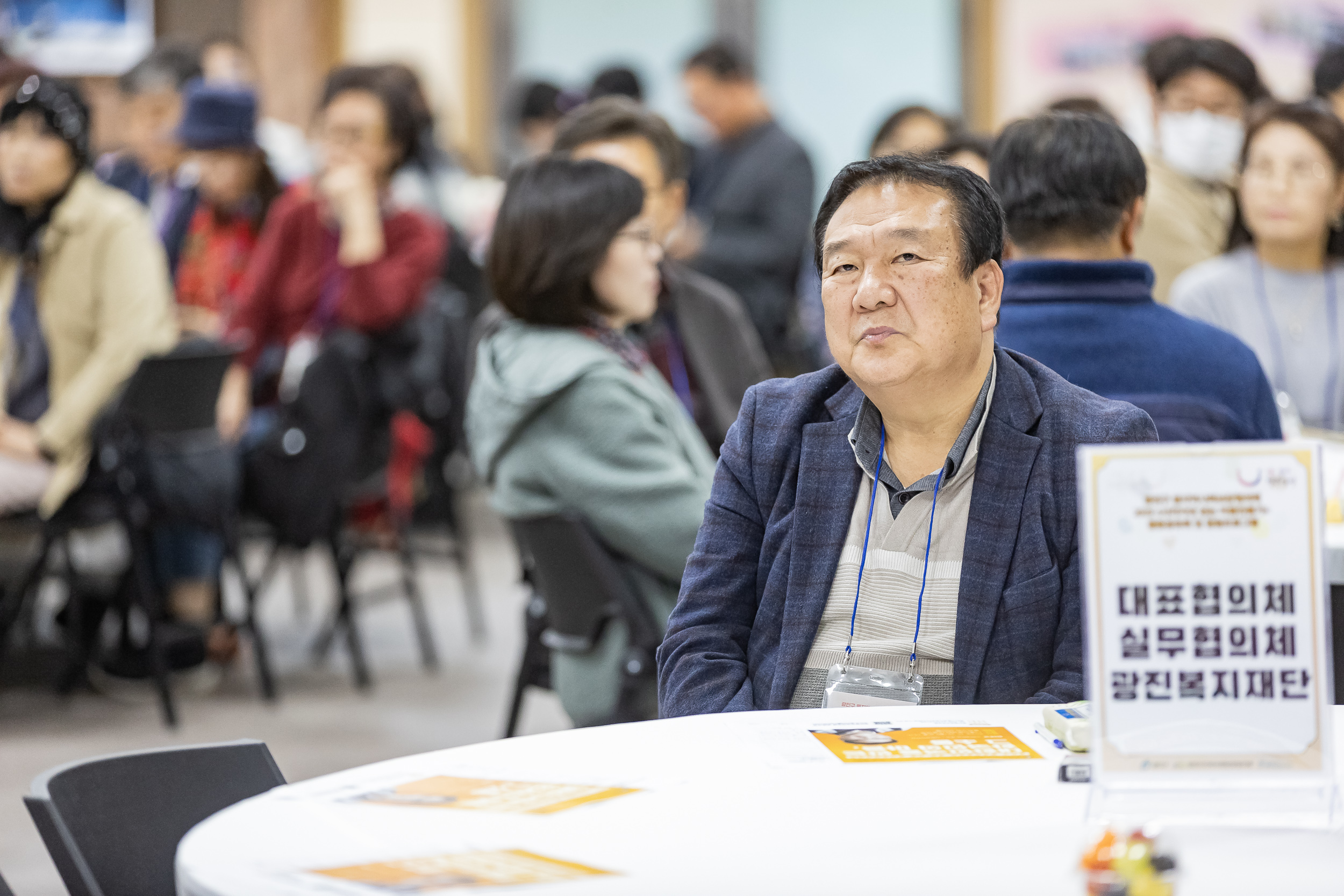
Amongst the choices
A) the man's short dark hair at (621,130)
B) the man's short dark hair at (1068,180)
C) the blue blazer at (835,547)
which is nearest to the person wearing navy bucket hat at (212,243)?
the man's short dark hair at (621,130)

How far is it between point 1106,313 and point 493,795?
4.60 ft

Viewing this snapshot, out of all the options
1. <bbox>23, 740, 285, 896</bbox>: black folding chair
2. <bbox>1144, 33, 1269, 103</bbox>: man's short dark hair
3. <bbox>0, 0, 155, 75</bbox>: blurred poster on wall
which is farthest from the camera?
<bbox>0, 0, 155, 75</bbox>: blurred poster on wall

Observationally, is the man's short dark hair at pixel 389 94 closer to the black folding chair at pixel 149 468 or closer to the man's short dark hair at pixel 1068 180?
the black folding chair at pixel 149 468

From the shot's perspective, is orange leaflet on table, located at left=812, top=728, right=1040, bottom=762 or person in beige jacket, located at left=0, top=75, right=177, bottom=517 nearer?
orange leaflet on table, located at left=812, top=728, right=1040, bottom=762

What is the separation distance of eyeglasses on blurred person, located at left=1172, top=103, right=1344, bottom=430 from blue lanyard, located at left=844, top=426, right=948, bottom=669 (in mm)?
1799

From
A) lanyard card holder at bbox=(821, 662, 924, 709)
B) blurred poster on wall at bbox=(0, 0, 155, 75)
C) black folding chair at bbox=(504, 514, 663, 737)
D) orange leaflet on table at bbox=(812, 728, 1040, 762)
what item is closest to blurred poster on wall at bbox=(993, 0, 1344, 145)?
blurred poster on wall at bbox=(0, 0, 155, 75)

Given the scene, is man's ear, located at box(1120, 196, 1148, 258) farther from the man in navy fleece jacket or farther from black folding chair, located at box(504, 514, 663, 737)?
black folding chair, located at box(504, 514, 663, 737)

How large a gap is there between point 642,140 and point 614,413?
1.00 meters

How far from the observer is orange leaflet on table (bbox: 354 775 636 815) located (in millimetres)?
1283

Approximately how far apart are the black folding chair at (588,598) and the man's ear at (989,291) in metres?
0.98

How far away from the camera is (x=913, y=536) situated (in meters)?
1.75

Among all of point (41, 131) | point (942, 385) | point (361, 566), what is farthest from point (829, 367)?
point (361, 566)

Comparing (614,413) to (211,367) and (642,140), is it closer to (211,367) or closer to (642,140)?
(642,140)

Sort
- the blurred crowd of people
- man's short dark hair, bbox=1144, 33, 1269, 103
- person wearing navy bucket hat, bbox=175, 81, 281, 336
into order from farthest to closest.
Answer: person wearing navy bucket hat, bbox=175, 81, 281, 336 < man's short dark hair, bbox=1144, 33, 1269, 103 < the blurred crowd of people
